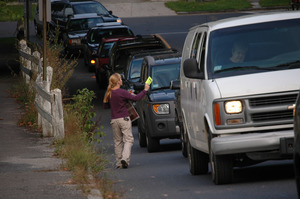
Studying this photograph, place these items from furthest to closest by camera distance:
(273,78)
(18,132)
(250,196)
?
(18,132) < (273,78) < (250,196)

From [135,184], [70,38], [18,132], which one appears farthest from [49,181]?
[70,38]

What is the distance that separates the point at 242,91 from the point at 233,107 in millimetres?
223

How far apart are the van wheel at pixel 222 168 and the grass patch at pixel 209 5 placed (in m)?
35.9

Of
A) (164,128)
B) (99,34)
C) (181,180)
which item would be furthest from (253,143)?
(99,34)

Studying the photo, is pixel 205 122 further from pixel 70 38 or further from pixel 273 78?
pixel 70 38

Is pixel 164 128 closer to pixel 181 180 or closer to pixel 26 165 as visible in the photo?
pixel 26 165

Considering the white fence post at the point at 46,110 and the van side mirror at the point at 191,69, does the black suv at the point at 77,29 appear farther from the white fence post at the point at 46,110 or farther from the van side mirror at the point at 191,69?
the van side mirror at the point at 191,69

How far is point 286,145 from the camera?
9570 millimetres

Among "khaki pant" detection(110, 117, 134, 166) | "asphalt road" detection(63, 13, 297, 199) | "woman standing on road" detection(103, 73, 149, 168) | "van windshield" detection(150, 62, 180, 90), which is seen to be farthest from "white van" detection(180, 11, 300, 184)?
"van windshield" detection(150, 62, 180, 90)

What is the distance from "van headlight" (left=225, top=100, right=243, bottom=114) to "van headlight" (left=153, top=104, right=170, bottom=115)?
18.5 ft

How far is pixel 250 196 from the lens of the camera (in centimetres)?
931

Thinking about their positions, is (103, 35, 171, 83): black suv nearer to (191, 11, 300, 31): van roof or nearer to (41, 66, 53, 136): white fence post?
(41, 66, 53, 136): white fence post

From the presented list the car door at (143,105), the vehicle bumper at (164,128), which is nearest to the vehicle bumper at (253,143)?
the vehicle bumper at (164,128)

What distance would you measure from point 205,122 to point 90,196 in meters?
1.81
